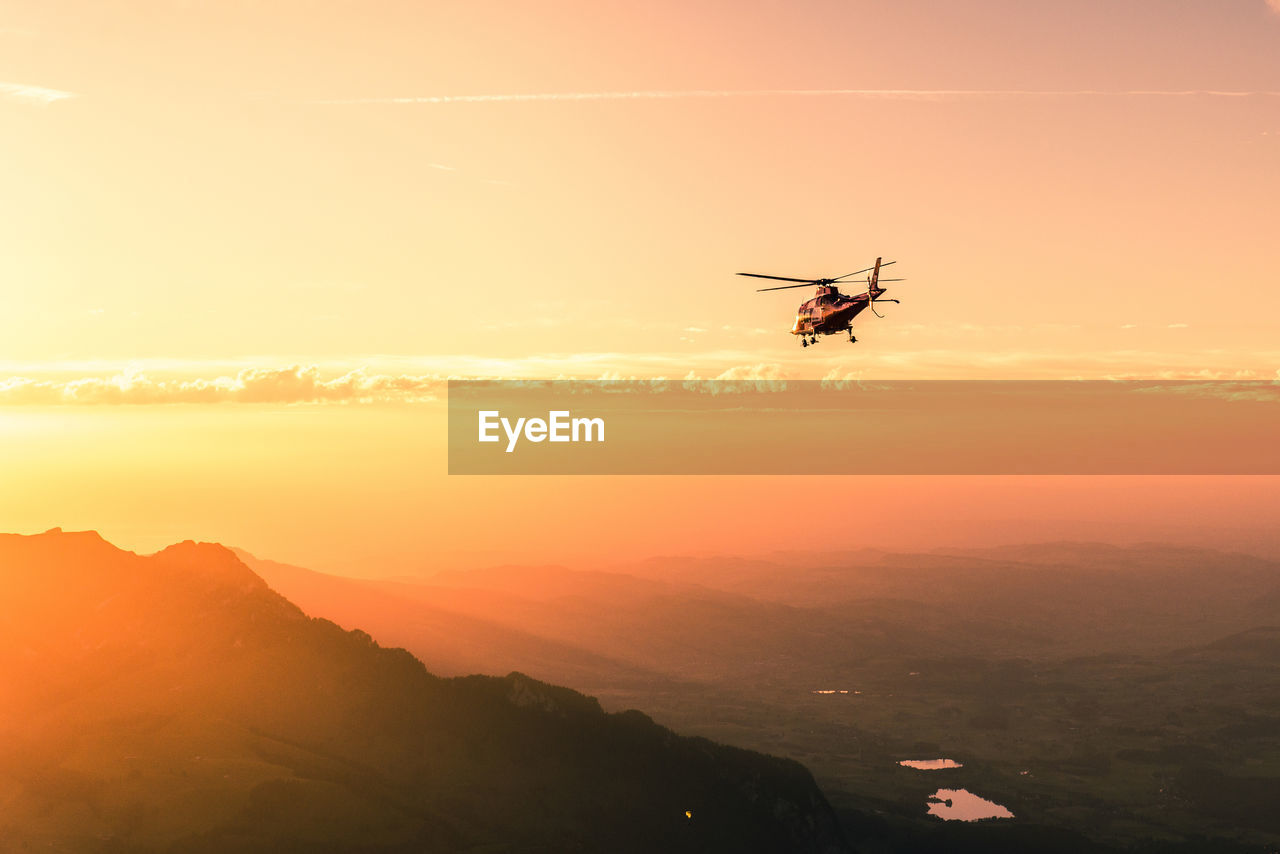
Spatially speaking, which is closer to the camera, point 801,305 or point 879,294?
point 879,294
